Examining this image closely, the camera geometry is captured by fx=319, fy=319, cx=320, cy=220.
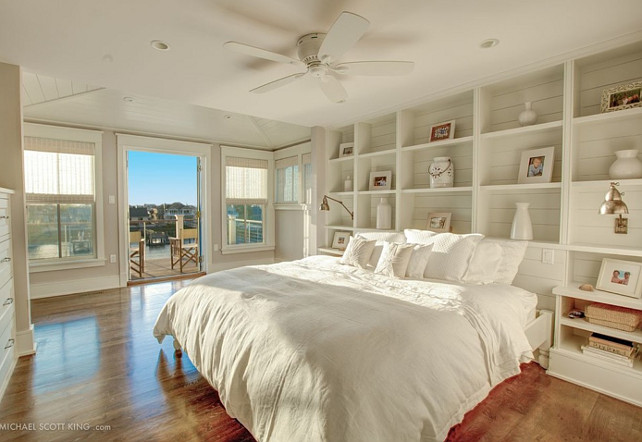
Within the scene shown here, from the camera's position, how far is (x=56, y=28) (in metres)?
2.06

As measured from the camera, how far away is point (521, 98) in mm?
2932

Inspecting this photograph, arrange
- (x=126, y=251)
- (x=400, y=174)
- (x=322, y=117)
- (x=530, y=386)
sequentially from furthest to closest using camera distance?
(x=126, y=251)
(x=322, y=117)
(x=400, y=174)
(x=530, y=386)

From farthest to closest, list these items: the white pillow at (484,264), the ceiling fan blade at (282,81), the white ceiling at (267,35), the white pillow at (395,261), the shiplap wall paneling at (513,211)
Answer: the shiplap wall paneling at (513,211) < the white pillow at (395,261) < the white pillow at (484,264) < the ceiling fan blade at (282,81) < the white ceiling at (267,35)

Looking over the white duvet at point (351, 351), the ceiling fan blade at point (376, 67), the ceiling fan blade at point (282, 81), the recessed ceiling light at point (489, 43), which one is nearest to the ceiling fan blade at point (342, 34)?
the ceiling fan blade at point (376, 67)

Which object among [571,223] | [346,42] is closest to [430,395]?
[346,42]

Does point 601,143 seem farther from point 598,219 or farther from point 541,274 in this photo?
point 541,274

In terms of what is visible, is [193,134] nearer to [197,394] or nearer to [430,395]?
[197,394]

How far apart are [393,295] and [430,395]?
796mm

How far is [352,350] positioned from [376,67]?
1.81m

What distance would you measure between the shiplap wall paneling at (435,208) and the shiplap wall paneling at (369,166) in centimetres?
43

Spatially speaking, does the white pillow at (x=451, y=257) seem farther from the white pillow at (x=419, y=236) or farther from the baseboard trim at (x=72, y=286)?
the baseboard trim at (x=72, y=286)

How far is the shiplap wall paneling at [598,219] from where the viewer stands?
7.64ft

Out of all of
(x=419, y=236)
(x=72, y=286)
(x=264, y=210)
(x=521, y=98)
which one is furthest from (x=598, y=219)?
(x=72, y=286)

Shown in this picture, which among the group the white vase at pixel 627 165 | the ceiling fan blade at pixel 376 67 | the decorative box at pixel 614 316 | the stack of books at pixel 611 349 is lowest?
the stack of books at pixel 611 349
